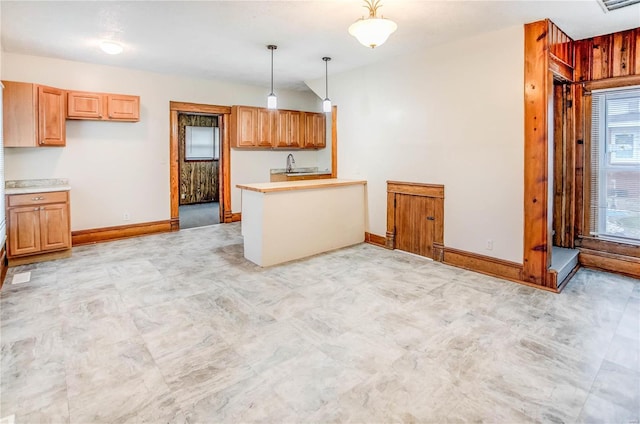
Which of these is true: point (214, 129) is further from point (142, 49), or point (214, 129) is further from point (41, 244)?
point (41, 244)

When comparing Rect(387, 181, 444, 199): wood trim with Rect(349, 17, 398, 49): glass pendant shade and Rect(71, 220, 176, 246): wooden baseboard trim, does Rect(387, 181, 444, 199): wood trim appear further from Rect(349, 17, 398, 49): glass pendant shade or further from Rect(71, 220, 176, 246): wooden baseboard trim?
Rect(71, 220, 176, 246): wooden baseboard trim

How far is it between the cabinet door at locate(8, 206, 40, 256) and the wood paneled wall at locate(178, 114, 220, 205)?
5299 mm

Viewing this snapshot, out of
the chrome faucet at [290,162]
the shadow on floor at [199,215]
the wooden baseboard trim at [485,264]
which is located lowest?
the wooden baseboard trim at [485,264]

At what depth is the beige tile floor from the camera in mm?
1972

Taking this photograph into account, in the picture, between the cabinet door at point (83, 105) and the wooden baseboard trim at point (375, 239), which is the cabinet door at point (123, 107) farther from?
the wooden baseboard trim at point (375, 239)

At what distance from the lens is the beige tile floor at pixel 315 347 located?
77.6 inches

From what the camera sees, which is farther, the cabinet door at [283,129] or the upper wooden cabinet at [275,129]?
the cabinet door at [283,129]

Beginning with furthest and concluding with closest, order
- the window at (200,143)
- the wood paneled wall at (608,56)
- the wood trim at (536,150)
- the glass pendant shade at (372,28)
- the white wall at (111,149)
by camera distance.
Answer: the window at (200,143), the white wall at (111,149), the wood paneled wall at (608,56), the wood trim at (536,150), the glass pendant shade at (372,28)

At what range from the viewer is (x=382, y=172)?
5352 mm

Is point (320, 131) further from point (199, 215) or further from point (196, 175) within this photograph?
point (196, 175)

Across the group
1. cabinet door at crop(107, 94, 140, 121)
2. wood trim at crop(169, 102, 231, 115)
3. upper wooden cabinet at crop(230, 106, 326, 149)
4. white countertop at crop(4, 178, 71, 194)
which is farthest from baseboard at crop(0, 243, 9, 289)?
upper wooden cabinet at crop(230, 106, 326, 149)

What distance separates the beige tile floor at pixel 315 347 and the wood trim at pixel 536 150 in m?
0.35

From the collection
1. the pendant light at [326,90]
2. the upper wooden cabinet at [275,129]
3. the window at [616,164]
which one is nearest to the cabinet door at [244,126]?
the upper wooden cabinet at [275,129]

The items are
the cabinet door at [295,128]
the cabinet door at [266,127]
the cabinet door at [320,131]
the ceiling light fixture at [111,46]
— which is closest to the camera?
the ceiling light fixture at [111,46]
